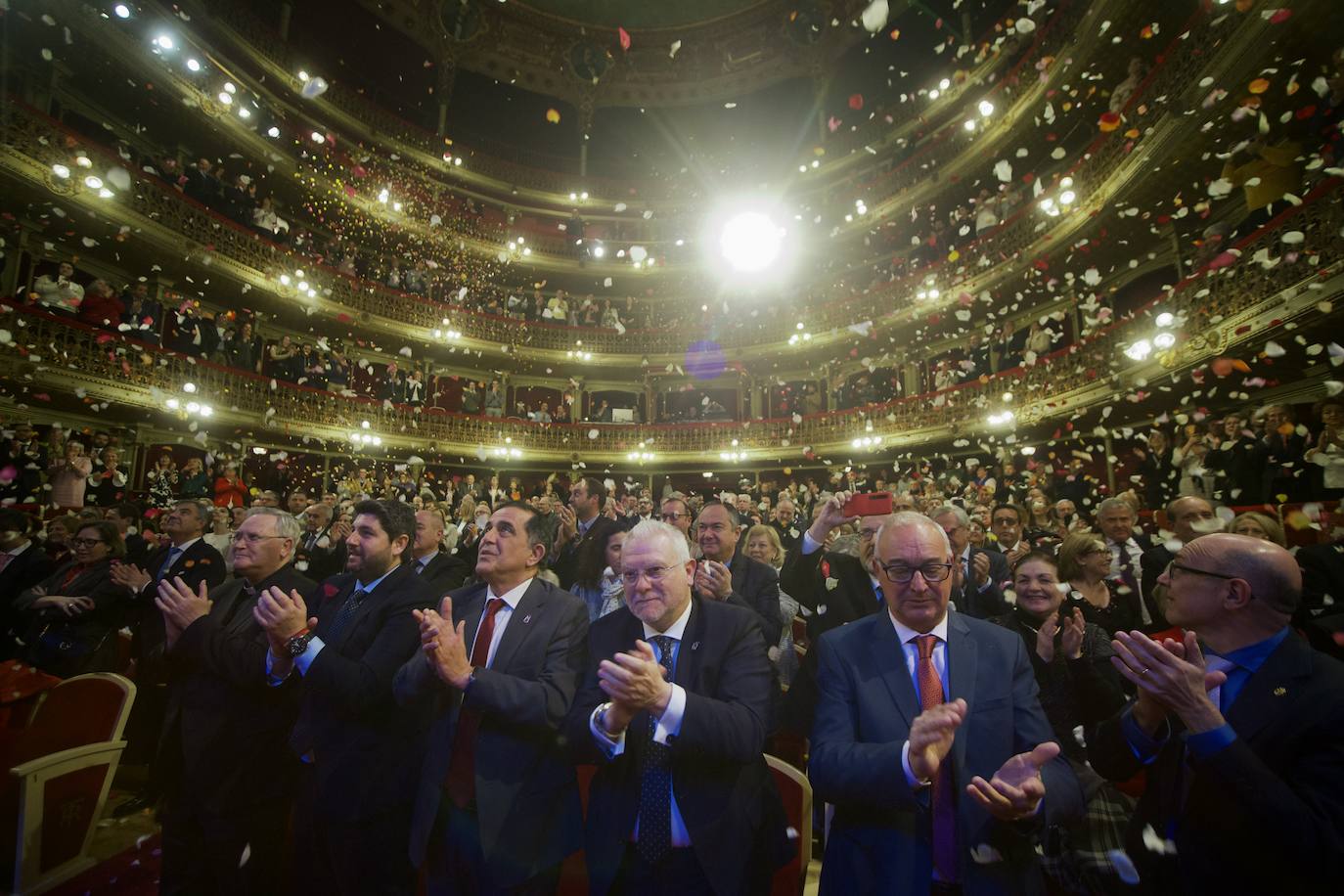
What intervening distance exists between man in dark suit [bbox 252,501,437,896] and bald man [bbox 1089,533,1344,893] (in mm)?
2501

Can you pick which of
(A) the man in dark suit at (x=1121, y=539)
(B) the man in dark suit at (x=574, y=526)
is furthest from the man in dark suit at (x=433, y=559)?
(A) the man in dark suit at (x=1121, y=539)

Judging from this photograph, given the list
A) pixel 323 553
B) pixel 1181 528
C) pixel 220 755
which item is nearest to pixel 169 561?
pixel 323 553

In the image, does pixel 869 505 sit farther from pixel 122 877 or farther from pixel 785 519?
pixel 122 877

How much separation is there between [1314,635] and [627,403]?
2011cm

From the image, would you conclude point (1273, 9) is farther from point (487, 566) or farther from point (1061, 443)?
point (487, 566)

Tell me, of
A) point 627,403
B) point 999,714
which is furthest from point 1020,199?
point 999,714

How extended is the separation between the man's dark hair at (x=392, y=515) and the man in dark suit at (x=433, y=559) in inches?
36.5

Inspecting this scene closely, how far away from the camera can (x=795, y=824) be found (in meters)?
2.14

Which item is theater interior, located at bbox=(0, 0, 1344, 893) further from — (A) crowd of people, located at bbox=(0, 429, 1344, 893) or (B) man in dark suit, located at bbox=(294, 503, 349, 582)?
(B) man in dark suit, located at bbox=(294, 503, 349, 582)

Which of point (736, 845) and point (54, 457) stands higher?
point (54, 457)

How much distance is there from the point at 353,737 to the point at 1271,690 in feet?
9.98

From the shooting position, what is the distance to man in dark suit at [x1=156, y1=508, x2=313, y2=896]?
2.39 m

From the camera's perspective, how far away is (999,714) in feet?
5.71

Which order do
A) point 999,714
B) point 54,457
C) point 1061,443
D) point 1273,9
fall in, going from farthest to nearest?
point 1061,443, point 54,457, point 1273,9, point 999,714
